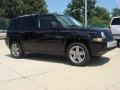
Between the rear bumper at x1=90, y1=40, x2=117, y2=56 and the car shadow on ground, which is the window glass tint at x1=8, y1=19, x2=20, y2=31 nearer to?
the car shadow on ground

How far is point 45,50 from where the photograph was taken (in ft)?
31.4

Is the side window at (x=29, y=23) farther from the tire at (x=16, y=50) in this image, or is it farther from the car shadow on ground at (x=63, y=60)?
the car shadow on ground at (x=63, y=60)

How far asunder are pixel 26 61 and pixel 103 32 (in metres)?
3.19

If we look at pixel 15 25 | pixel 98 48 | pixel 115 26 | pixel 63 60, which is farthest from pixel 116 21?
pixel 98 48

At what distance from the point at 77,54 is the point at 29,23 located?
260 centimetres

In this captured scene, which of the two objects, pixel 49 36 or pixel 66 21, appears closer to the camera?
pixel 49 36

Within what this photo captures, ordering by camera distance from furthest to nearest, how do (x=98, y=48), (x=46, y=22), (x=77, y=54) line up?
(x=46, y=22), (x=77, y=54), (x=98, y=48)

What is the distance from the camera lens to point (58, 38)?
907 centimetres

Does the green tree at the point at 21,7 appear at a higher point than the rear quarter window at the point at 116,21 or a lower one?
higher

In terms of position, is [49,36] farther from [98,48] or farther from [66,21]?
[98,48]

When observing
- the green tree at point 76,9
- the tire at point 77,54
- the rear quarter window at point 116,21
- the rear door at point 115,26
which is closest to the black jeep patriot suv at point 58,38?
the tire at point 77,54

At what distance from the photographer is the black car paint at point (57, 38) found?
8.40 m

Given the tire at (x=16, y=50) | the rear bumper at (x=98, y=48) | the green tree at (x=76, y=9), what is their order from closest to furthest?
the rear bumper at (x=98, y=48), the tire at (x=16, y=50), the green tree at (x=76, y=9)

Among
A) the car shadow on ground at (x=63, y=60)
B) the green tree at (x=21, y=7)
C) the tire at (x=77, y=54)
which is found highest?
the green tree at (x=21, y=7)
